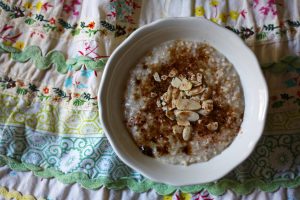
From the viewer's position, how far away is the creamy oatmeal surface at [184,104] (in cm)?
83

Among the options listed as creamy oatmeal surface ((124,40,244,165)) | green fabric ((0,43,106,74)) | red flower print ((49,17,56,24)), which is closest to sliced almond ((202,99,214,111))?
creamy oatmeal surface ((124,40,244,165))

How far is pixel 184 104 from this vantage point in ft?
2.71

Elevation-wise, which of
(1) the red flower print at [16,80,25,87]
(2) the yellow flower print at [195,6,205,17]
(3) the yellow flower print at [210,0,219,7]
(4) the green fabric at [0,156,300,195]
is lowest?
(4) the green fabric at [0,156,300,195]

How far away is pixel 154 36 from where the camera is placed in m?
0.85

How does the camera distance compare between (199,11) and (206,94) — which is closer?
(206,94)

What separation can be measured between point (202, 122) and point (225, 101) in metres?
0.07

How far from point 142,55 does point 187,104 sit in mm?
161

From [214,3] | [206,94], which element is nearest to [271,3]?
[214,3]

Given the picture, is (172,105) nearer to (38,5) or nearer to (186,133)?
(186,133)

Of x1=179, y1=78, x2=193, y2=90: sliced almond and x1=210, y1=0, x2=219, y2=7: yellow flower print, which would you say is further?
x1=210, y1=0, x2=219, y2=7: yellow flower print

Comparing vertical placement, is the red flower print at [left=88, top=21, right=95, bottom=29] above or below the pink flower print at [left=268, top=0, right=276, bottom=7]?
below

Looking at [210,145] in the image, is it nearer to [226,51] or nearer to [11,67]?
[226,51]

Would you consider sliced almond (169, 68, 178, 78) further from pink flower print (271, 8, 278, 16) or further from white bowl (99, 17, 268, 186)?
pink flower print (271, 8, 278, 16)

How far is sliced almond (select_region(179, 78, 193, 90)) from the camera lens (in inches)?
32.7
